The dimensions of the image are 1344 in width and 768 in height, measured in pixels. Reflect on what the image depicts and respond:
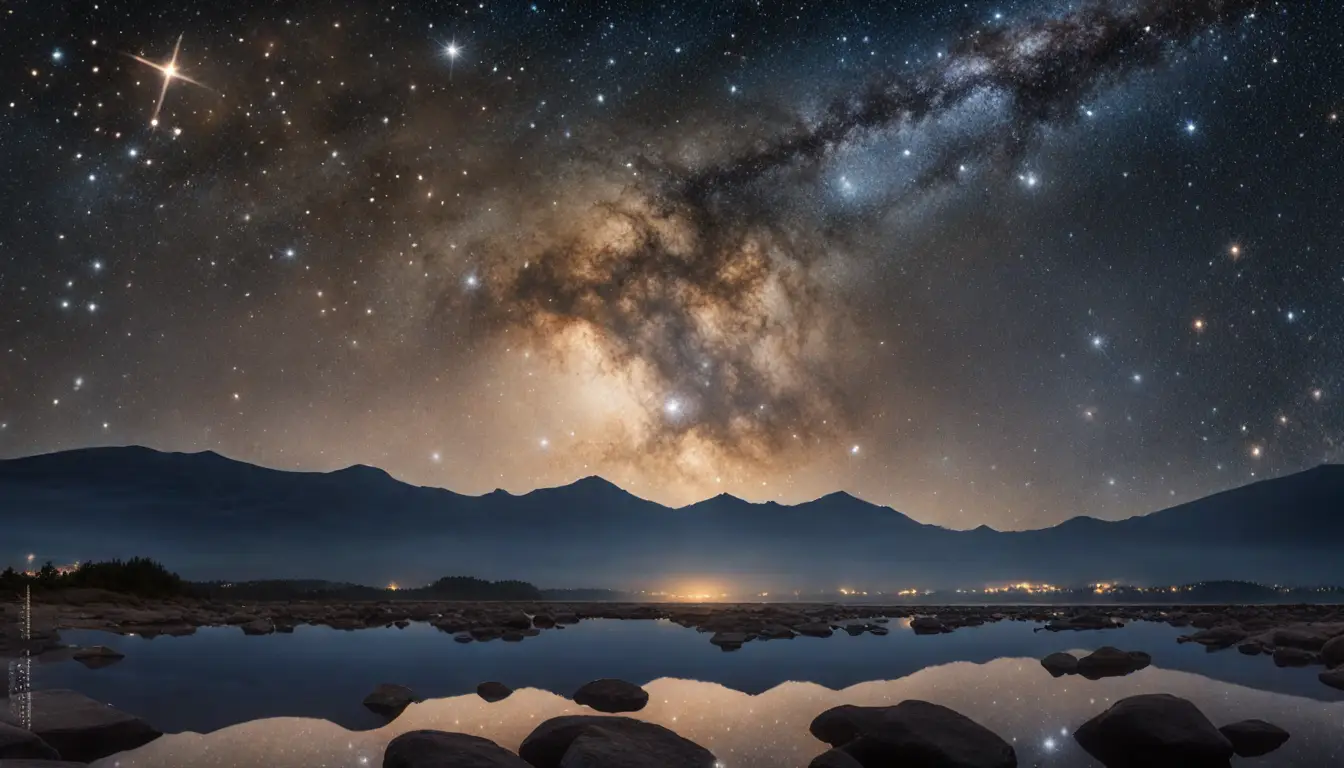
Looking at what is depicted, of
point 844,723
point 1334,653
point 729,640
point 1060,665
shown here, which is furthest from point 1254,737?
point 729,640

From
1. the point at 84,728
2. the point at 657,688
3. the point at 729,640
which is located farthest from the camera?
the point at 729,640

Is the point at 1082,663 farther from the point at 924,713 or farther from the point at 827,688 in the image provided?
the point at 924,713

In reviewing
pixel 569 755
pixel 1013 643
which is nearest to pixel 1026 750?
pixel 569 755

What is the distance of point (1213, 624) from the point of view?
2848 centimetres

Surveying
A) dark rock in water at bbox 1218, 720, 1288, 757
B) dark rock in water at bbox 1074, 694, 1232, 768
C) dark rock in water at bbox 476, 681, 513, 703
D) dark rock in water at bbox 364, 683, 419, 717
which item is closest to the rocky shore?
dark rock in water at bbox 1218, 720, 1288, 757

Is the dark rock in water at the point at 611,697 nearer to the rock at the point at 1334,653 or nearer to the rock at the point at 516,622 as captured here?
the rock at the point at 1334,653

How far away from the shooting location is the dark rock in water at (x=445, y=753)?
6059mm

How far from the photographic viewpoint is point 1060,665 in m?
14.6

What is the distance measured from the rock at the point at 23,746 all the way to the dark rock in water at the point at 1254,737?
10.9 meters

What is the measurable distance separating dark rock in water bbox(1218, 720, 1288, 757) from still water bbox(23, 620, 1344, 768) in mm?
147

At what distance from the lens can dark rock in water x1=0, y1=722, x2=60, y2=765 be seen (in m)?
6.41

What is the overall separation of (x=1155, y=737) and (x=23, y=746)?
10.4m

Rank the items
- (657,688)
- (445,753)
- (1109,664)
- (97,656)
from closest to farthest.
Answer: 1. (445,753)
2. (657,688)
3. (97,656)
4. (1109,664)

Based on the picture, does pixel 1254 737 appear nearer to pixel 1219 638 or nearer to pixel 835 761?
pixel 835 761
